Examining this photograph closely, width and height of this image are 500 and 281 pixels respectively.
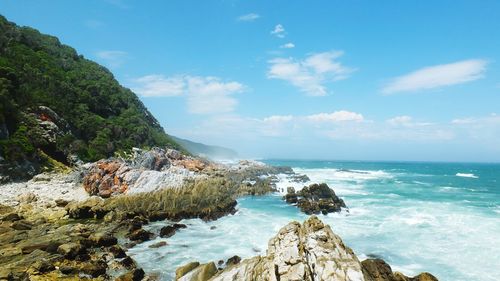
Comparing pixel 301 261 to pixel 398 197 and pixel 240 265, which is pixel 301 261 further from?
pixel 398 197

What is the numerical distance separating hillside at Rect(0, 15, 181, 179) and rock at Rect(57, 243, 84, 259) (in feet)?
79.7

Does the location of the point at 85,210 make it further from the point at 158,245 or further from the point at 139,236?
the point at 158,245

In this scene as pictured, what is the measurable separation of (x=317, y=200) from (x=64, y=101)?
5156 cm

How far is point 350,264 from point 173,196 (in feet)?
87.4

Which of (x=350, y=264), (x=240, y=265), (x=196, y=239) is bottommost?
(x=196, y=239)

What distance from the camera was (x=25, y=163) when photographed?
4022cm

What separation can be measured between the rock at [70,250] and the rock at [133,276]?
13.9 feet

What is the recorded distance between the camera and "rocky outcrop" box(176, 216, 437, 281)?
11.5 m

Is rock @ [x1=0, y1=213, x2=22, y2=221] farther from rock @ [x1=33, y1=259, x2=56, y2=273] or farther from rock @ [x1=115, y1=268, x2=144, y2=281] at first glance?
rock @ [x1=115, y1=268, x2=144, y2=281]

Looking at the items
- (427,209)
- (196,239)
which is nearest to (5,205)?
(196,239)

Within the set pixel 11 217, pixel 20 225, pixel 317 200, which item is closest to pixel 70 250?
pixel 20 225

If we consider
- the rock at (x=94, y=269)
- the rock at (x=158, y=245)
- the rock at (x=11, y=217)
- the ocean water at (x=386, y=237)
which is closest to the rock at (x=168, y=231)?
the ocean water at (x=386, y=237)

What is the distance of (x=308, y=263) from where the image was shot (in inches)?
484

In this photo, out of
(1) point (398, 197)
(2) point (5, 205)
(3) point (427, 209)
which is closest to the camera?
(2) point (5, 205)
